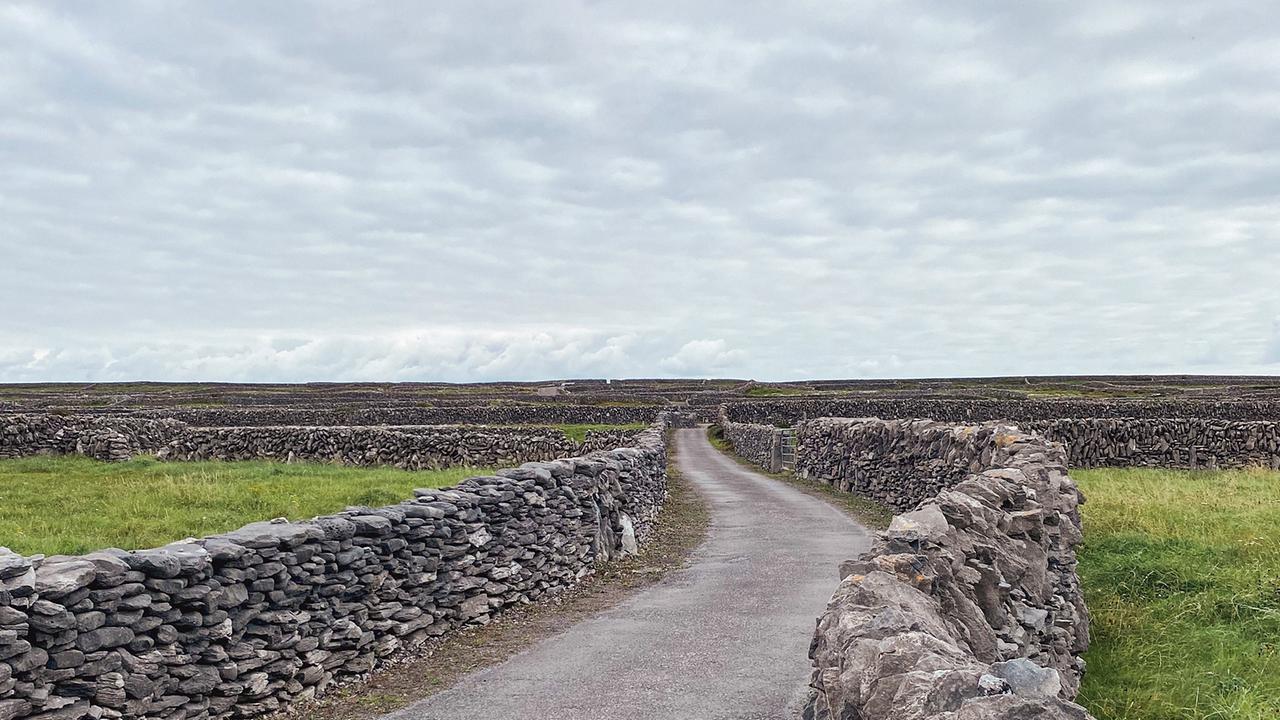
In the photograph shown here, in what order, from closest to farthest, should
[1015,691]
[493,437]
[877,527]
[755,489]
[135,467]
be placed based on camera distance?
1. [1015,691]
2. [877,527]
3. [135,467]
4. [755,489]
5. [493,437]

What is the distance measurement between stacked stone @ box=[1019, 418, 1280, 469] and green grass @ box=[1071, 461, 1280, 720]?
15175mm

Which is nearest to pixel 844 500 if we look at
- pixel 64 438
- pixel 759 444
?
pixel 759 444

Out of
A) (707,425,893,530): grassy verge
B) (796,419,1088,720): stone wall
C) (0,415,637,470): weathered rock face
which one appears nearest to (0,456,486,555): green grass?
(0,415,637,470): weathered rock face

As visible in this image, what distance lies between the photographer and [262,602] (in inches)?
362

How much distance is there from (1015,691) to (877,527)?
17828mm

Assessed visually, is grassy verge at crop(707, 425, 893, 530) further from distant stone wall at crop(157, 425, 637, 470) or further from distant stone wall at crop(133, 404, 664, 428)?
distant stone wall at crop(133, 404, 664, 428)

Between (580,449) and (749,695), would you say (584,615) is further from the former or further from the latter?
(580,449)

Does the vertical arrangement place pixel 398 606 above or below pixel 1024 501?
below

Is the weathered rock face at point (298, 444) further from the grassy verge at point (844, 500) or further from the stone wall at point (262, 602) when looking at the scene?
the stone wall at point (262, 602)

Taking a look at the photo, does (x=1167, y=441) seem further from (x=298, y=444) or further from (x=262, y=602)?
(x=262, y=602)

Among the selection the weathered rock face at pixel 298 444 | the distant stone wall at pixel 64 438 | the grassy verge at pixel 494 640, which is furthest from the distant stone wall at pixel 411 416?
the grassy verge at pixel 494 640

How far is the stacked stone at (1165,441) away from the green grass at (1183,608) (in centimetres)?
1517

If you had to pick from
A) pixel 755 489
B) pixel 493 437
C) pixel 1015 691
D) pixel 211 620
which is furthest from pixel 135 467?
pixel 1015 691

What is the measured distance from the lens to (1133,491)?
2428 cm
